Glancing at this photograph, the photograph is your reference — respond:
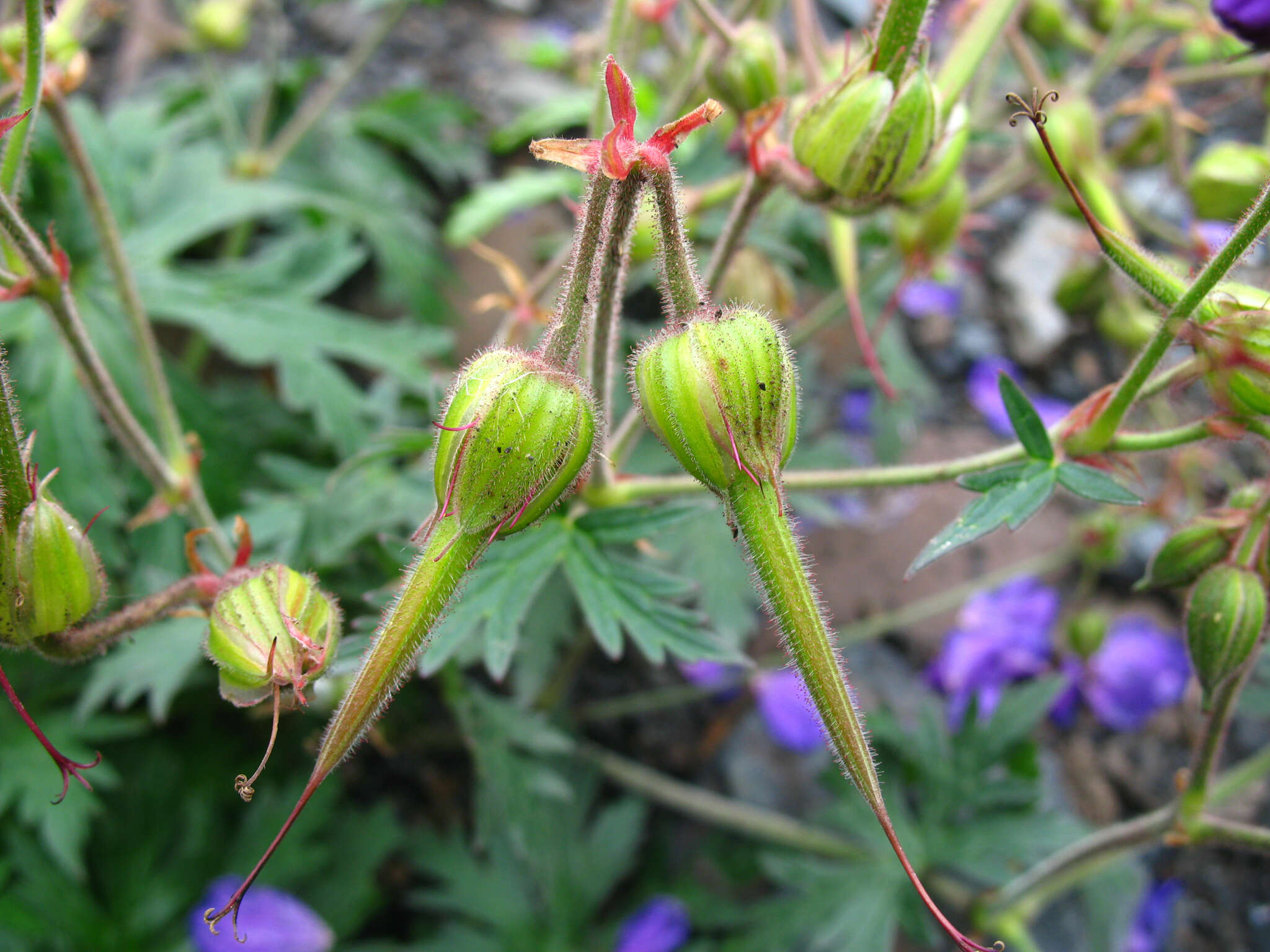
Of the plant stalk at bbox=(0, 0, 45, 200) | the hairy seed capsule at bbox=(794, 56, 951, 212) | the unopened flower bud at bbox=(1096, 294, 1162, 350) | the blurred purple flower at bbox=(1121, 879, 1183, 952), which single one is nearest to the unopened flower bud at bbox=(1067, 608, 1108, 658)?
the blurred purple flower at bbox=(1121, 879, 1183, 952)

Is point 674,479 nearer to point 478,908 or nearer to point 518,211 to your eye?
point 478,908

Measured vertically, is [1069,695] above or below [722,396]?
below

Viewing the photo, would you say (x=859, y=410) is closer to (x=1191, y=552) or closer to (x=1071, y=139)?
(x=1071, y=139)

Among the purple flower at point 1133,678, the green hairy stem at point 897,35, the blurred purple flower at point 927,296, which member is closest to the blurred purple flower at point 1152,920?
the purple flower at point 1133,678

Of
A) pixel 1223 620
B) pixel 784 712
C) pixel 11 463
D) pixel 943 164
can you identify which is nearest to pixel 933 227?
pixel 943 164

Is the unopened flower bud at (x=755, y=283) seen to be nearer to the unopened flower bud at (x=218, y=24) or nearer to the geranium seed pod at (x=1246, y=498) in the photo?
the geranium seed pod at (x=1246, y=498)
